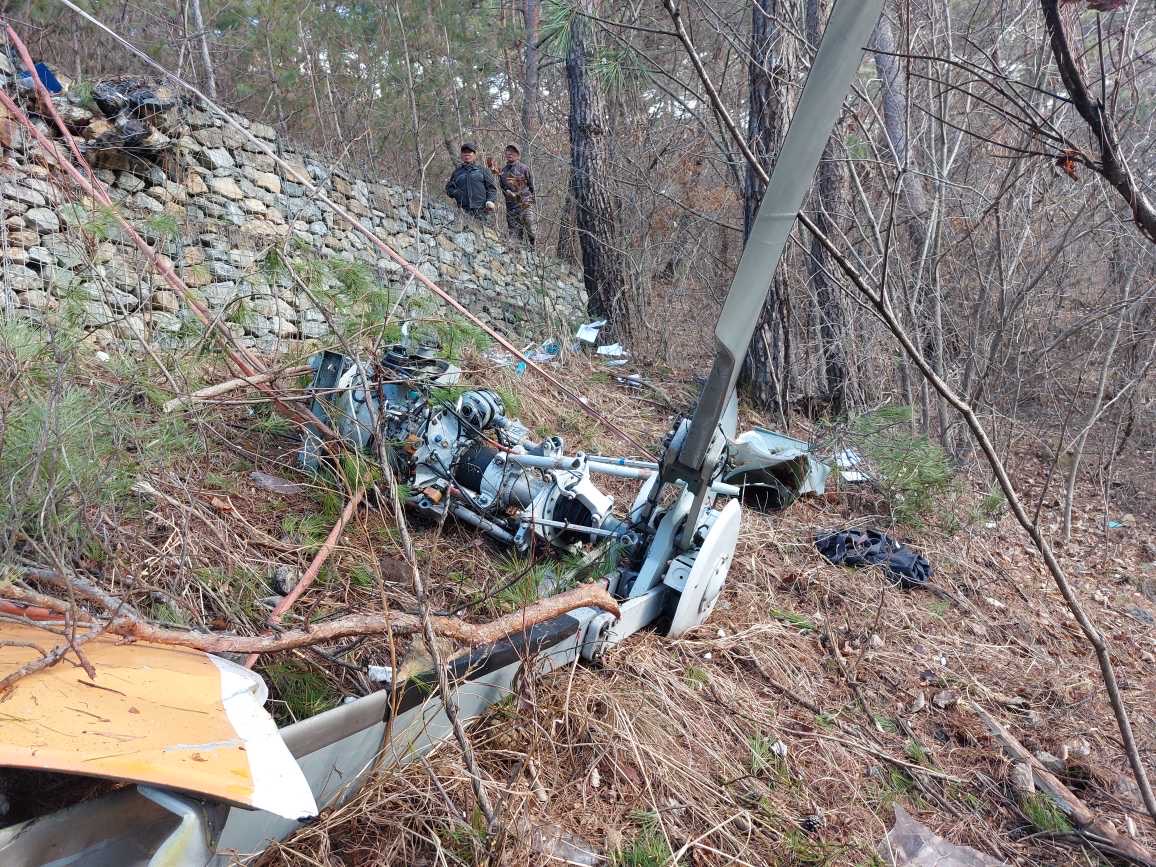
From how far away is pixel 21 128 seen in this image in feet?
13.6

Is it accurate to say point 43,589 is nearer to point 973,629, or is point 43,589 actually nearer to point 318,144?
point 973,629

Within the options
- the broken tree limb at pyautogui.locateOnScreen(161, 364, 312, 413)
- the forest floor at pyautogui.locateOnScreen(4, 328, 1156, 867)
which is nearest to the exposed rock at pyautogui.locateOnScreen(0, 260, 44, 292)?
the forest floor at pyautogui.locateOnScreen(4, 328, 1156, 867)

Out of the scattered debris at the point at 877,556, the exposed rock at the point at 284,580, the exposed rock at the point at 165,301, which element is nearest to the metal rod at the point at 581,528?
the exposed rock at the point at 284,580

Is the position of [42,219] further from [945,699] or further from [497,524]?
[945,699]

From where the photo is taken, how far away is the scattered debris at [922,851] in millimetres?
2066

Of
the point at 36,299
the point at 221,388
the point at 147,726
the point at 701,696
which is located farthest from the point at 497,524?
the point at 36,299

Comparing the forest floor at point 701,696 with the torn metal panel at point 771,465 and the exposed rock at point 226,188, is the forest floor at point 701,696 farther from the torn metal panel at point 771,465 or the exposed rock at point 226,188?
the exposed rock at point 226,188

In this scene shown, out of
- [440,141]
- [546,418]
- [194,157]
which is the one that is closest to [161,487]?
[546,418]

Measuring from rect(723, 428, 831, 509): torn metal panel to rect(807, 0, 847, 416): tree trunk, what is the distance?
245cm

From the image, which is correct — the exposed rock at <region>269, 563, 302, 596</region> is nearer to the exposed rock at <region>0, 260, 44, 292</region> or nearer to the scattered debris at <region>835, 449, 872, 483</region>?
the exposed rock at <region>0, 260, 44, 292</region>

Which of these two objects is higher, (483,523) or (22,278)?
(22,278)

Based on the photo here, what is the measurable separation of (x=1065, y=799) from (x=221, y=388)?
353 centimetres

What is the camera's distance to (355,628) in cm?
178

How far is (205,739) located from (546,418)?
3946 mm
